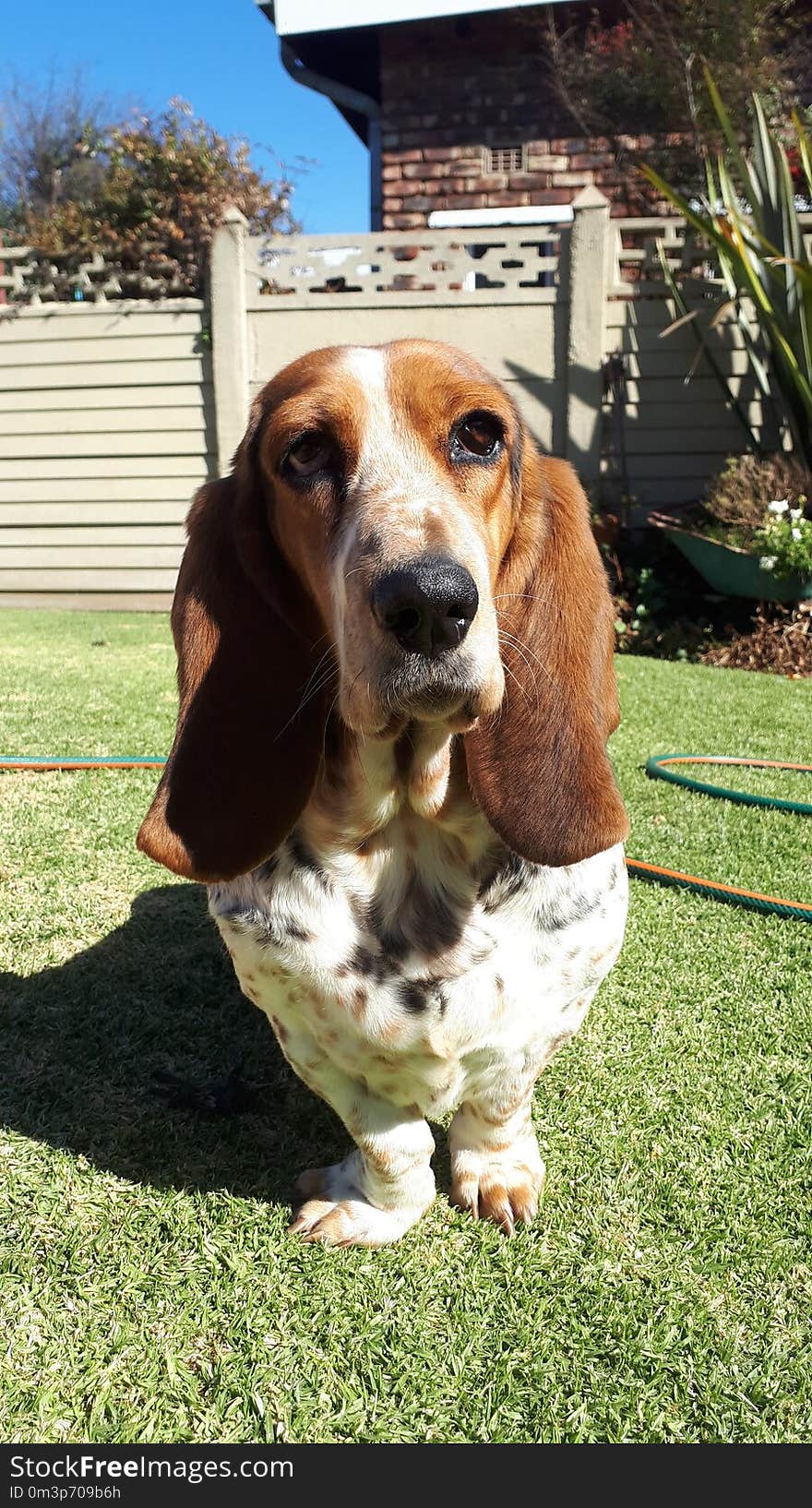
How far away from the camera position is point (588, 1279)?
188 cm

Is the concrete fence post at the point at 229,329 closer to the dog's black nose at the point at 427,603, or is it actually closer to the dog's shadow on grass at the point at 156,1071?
the dog's shadow on grass at the point at 156,1071

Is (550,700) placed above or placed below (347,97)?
below

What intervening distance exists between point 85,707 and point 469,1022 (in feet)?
14.6

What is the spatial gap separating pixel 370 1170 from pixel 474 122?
13431 mm

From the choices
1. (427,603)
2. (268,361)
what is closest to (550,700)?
(427,603)

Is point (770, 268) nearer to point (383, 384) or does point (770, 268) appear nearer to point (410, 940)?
point (383, 384)

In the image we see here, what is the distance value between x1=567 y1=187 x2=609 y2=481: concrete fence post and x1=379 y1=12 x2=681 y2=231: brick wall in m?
3.69

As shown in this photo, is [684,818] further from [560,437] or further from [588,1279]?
[560,437]

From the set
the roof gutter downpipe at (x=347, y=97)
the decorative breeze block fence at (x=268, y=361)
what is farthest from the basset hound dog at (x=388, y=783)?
the roof gutter downpipe at (x=347, y=97)

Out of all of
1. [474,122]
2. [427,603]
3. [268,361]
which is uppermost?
[474,122]

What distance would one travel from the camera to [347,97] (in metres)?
13.3

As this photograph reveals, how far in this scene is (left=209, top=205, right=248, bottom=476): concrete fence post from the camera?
31.1 feet

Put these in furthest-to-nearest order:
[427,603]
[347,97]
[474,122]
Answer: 1. [347,97]
2. [474,122]
3. [427,603]

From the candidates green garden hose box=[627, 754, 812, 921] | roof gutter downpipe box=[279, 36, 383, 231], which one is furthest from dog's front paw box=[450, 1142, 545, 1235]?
roof gutter downpipe box=[279, 36, 383, 231]
